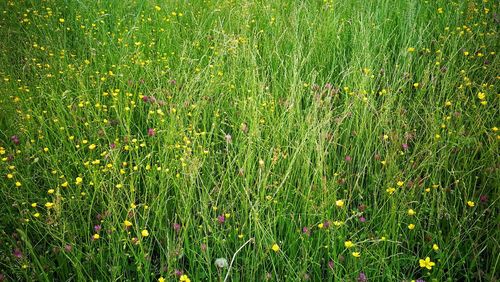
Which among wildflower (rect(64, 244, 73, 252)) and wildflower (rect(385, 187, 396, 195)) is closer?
wildflower (rect(64, 244, 73, 252))

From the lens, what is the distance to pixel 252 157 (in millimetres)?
2217

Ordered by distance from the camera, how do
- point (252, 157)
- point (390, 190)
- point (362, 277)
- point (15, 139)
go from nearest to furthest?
point (362, 277) → point (390, 190) → point (252, 157) → point (15, 139)

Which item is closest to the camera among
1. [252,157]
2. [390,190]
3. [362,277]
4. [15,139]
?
[362,277]

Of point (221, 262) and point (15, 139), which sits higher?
point (15, 139)

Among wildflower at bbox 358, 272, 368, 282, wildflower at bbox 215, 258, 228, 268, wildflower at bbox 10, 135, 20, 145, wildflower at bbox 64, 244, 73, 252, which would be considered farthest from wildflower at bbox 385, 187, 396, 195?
wildflower at bbox 10, 135, 20, 145

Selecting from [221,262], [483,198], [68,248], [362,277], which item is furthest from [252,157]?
[483,198]

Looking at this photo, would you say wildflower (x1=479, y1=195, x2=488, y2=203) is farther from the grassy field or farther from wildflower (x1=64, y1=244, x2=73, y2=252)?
wildflower (x1=64, y1=244, x2=73, y2=252)

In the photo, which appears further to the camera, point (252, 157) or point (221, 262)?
point (252, 157)

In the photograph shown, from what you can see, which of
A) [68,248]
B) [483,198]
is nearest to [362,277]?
→ [483,198]

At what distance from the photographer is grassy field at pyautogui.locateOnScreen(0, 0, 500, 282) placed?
6.10ft

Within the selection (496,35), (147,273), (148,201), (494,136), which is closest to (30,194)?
(148,201)

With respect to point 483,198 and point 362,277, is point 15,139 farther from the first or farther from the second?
point 483,198

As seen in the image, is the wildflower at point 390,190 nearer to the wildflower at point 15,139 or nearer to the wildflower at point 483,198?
the wildflower at point 483,198

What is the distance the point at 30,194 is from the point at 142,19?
2075 millimetres
